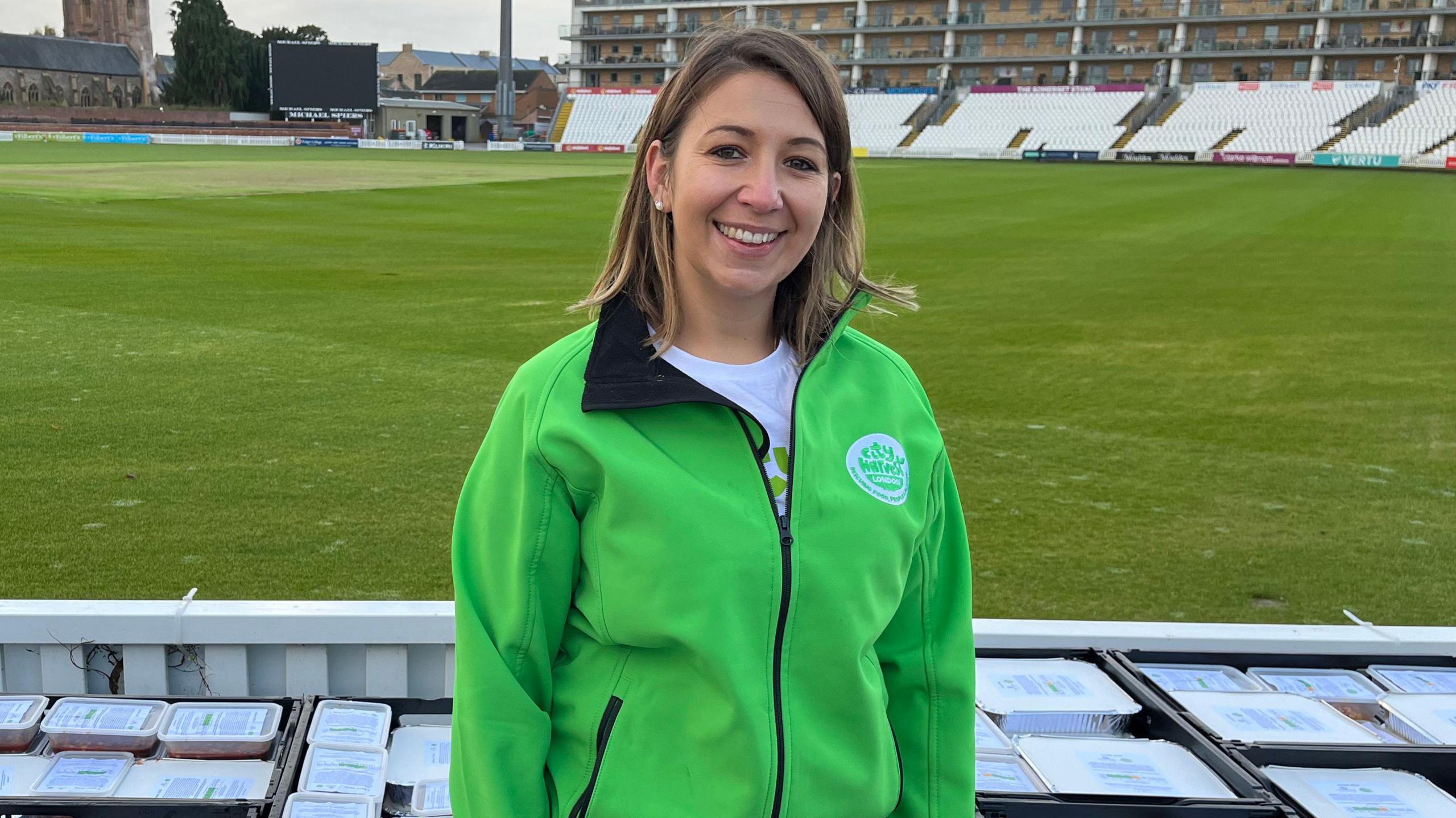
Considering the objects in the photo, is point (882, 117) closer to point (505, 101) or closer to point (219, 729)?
point (505, 101)

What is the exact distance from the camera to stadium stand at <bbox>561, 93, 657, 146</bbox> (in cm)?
7731

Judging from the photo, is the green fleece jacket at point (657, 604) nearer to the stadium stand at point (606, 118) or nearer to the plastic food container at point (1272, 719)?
the plastic food container at point (1272, 719)

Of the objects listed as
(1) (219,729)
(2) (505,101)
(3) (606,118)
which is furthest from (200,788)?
(3) (606,118)

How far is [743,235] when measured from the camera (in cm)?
179

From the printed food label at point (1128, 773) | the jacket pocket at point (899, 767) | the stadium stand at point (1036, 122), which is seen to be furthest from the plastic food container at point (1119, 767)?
the stadium stand at point (1036, 122)

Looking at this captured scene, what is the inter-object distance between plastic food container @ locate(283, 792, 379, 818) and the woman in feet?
3.37

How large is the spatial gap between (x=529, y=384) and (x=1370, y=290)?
15.5 m

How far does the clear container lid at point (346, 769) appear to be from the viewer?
2.74 meters

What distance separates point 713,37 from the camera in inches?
71.5

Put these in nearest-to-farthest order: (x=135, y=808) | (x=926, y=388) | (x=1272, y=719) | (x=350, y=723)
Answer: (x=135, y=808), (x=350, y=723), (x=1272, y=719), (x=926, y=388)

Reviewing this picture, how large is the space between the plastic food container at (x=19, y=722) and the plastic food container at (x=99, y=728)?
2cm

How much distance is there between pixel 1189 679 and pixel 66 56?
111918 mm

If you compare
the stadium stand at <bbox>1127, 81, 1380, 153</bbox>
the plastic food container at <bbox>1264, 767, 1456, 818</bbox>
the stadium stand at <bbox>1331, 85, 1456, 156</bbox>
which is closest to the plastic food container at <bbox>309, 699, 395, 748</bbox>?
the plastic food container at <bbox>1264, 767, 1456, 818</bbox>

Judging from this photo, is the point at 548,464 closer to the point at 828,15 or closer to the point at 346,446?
the point at 346,446
